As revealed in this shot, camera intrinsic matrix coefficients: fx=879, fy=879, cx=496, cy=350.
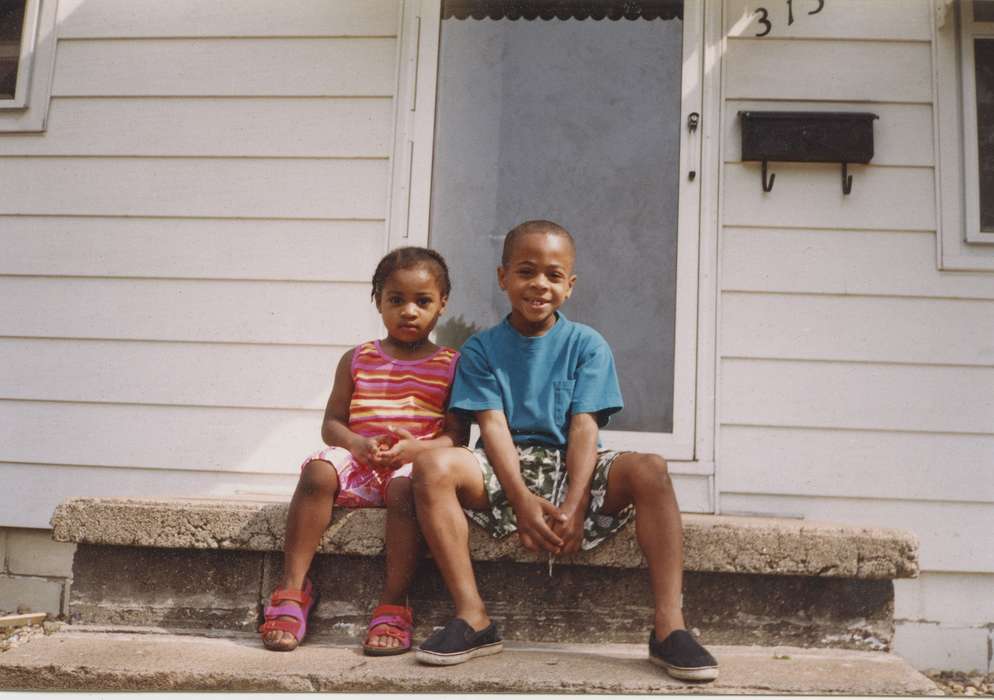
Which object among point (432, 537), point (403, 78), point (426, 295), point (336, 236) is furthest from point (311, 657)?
point (403, 78)

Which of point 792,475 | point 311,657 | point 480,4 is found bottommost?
point 311,657

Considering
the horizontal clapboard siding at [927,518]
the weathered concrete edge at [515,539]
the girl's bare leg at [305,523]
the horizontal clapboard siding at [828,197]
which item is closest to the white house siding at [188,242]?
the weathered concrete edge at [515,539]

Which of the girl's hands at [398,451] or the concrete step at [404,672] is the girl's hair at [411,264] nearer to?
the girl's hands at [398,451]

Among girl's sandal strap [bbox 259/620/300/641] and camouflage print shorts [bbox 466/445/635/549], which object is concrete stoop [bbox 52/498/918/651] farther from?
girl's sandal strap [bbox 259/620/300/641]

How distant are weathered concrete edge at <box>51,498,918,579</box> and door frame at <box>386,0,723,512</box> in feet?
2.68

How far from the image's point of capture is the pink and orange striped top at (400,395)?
2.21m

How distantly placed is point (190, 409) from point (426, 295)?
48.3 inches

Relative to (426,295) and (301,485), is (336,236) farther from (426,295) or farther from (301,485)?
(301,485)

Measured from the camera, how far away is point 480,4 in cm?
321

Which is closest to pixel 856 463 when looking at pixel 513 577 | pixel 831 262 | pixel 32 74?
pixel 831 262

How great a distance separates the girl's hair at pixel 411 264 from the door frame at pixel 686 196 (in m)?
0.68

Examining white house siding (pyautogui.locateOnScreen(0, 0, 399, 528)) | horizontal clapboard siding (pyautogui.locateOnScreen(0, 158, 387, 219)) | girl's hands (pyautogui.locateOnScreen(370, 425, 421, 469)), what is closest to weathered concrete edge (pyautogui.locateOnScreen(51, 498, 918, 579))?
girl's hands (pyautogui.locateOnScreen(370, 425, 421, 469))

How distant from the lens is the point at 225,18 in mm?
3193

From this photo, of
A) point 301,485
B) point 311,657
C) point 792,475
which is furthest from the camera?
point 792,475
